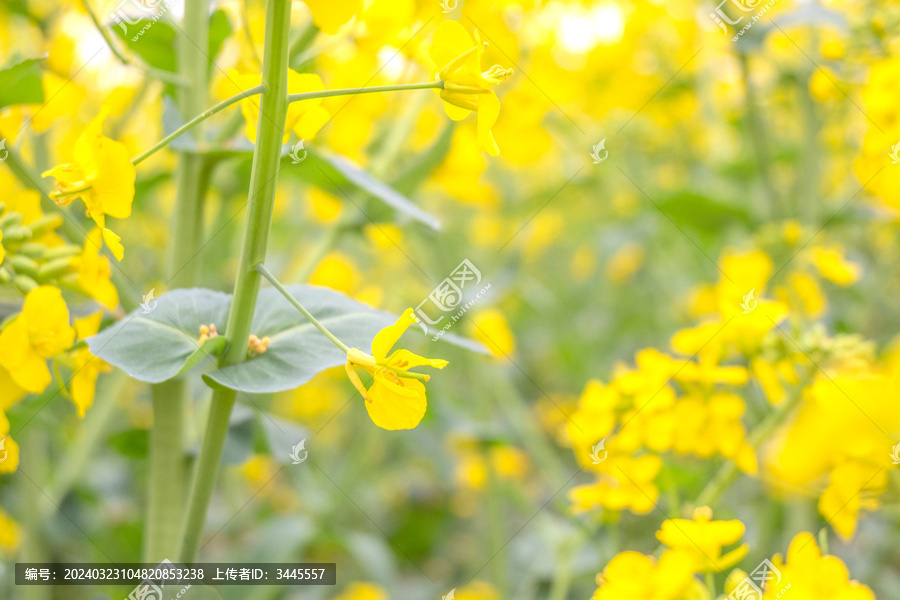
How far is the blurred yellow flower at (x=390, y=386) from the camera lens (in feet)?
1.67

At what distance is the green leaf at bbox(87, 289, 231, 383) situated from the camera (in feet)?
1.83

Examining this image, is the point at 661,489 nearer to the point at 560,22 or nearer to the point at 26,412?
the point at 26,412

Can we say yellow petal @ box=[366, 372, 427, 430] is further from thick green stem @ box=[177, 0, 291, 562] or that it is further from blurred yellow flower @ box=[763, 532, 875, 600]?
blurred yellow flower @ box=[763, 532, 875, 600]

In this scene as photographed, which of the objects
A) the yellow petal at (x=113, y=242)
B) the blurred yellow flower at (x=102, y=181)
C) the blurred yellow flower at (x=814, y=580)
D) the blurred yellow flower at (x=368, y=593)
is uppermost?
the blurred yellow flower at (x=102, y=181)

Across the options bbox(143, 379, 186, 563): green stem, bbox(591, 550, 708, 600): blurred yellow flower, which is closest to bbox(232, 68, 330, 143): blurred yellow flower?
bbox(143, 379, 186, 563): green stem

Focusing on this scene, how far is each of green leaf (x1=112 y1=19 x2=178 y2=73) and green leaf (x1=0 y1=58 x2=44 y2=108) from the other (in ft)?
0.54

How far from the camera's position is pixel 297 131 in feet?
1.90

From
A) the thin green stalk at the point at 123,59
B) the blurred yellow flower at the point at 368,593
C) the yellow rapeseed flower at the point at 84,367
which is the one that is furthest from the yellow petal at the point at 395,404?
the blurred yellow flower at the point at 368,593

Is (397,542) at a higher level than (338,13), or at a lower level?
lower

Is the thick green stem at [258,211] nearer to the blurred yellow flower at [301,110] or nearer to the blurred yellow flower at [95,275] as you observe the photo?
the blurred yellow flower at [301,110]

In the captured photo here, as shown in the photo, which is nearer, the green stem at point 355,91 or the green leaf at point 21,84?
the green stem at point 355,91

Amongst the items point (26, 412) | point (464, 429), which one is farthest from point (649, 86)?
point (26, 412)

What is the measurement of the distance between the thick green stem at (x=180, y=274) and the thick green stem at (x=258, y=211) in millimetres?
210

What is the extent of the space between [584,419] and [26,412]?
A: 2.49 ft
